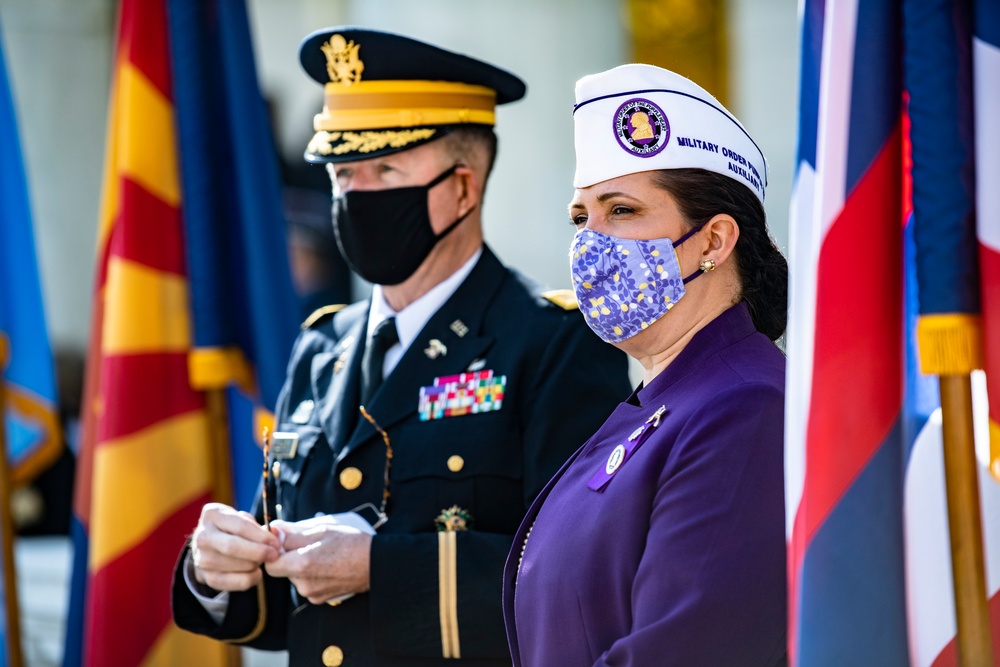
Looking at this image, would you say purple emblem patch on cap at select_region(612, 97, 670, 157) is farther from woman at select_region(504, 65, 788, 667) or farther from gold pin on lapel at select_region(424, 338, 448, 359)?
gold pin on lapel at select_region(424, 338, 448, 359)

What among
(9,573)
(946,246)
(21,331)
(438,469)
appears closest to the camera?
(946,246)

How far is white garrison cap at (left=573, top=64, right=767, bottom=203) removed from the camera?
83.4 inches

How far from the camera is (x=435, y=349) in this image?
2.86 m

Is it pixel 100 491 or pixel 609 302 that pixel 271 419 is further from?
pixel 609 302

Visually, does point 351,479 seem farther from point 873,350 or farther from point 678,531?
point 873,350

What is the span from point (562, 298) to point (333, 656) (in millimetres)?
969

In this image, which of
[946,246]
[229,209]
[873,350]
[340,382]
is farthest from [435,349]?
[229,209]

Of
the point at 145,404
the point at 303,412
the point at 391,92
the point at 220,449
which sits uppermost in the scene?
the point at 391,92

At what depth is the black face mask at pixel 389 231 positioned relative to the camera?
2.90m

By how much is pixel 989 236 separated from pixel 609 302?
62 centimetres

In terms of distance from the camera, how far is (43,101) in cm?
755

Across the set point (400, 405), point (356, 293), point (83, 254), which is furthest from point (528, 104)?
point (400, 405)

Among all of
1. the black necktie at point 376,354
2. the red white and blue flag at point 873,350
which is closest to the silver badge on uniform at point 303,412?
the black necktie at point 376,354

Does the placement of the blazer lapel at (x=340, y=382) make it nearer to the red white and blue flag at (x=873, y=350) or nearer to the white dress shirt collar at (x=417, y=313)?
the white dress shirt collar at (x=417, y=313)
